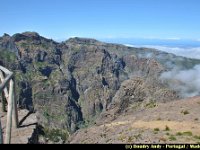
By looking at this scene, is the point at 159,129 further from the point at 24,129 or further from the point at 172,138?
the point at 24,129

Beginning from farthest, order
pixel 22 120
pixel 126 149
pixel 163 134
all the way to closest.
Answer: pixel 163 134 → pixel 22 120 → pixel 126 149

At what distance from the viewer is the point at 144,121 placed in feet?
143

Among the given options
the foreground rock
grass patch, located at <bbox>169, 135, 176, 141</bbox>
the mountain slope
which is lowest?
the mountain slope

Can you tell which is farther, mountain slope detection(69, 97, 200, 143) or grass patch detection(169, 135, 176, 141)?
mountain slope detection(69, 97, 200, 143)

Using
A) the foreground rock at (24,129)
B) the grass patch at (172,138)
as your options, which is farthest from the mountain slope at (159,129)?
the foreground rock at (24,129)

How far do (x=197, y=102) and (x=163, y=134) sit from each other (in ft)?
63.7

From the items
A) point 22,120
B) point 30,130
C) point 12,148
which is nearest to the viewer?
point 12,148

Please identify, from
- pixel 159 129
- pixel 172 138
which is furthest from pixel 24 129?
pixel 159 129

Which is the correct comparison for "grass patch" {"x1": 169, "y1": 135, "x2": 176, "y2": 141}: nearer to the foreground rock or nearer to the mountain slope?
the mountain slope

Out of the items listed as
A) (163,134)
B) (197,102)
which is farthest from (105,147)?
(197,102)

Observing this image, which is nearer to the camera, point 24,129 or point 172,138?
point 24,129

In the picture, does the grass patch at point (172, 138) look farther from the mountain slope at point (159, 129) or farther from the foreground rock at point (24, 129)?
the foreground rock at point (24, 129)

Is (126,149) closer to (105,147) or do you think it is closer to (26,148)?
(105,147)

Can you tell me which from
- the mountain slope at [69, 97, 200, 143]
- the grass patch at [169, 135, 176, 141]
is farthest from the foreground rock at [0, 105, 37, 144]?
the grass patch at [169, 135, 176, 141]
